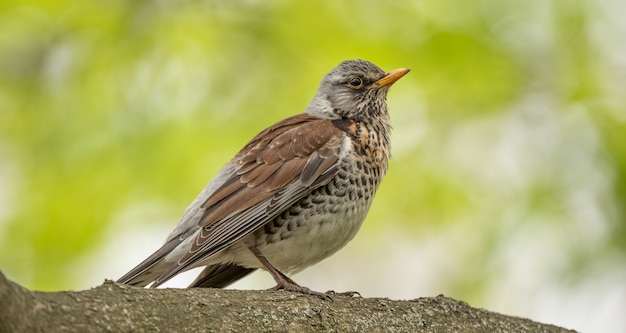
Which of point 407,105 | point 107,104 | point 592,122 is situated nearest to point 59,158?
point 107,104

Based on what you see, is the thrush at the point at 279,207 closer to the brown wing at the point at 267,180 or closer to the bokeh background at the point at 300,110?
the brown wing at the point at 267,180

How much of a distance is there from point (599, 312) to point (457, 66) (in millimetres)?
A: 2041

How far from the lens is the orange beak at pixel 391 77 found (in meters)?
5.72

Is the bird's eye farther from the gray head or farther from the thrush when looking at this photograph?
the thrush

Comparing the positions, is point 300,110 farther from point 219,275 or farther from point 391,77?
point 219,275

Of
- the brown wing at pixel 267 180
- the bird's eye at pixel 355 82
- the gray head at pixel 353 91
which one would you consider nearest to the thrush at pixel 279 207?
the brown wing at pixel 267 180

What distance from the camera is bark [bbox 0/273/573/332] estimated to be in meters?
2.87

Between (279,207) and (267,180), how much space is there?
0.82 feet

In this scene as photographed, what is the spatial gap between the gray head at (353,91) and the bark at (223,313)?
2252 millimetres

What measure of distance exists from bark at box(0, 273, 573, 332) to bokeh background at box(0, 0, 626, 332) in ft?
6.35

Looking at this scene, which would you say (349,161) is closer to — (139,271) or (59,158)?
(139,271)

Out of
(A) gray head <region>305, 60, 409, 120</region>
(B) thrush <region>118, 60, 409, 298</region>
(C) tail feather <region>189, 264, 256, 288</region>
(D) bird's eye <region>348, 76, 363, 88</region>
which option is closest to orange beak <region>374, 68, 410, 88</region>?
(A) gray head <region>305, 60, 409, 120</region>

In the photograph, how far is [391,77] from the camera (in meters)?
5.85

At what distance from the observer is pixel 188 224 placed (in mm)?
5094
